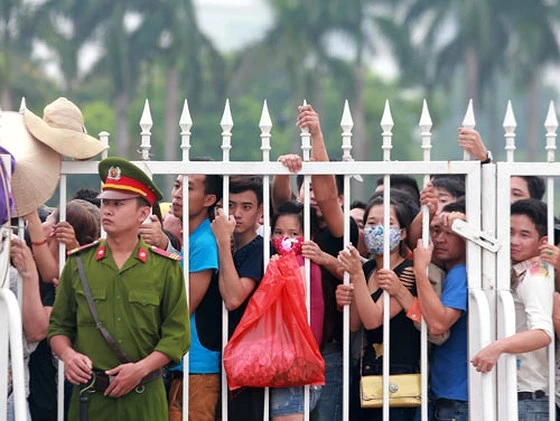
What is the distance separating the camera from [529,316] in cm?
703

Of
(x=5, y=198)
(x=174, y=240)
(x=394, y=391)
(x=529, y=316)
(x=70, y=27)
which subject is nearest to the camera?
(x=5, y=198)

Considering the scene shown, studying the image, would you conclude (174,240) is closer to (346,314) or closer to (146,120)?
(146,120)

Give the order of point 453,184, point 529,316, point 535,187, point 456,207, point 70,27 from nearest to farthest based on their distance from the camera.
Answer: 1. point 529,316
2. point 456,207
3. point 453,184
4. point 535,187
5. point 70,27

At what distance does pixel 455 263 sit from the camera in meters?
7.40

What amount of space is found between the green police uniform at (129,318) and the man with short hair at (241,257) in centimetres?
39

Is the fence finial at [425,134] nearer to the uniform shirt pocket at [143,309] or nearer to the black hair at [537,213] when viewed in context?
the black hair at [537,213]

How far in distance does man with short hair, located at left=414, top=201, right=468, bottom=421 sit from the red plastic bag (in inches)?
23.3

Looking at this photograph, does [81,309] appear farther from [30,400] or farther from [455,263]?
[455,263]

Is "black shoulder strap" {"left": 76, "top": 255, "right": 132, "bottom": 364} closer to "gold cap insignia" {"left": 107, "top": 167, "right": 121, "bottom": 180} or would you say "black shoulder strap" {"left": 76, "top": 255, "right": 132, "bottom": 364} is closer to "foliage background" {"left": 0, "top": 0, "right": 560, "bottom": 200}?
"gold cap insignia" {"left": 107, "top": 167, "right": 121, "bottom": 180}

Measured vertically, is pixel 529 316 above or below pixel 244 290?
below

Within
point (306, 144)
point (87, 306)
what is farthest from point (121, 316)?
point (306, 144)

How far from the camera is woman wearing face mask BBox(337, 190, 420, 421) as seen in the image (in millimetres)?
7168

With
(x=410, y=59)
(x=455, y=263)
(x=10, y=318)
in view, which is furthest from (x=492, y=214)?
(x=410, y=59)

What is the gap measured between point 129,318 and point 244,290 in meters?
0.71
